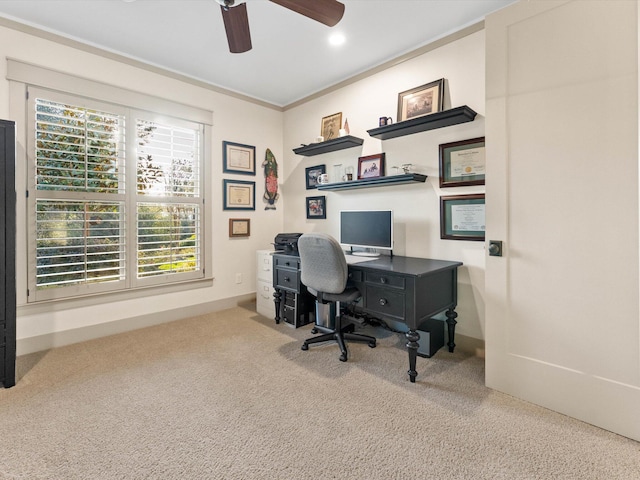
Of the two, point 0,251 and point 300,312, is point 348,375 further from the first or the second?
point 0,251

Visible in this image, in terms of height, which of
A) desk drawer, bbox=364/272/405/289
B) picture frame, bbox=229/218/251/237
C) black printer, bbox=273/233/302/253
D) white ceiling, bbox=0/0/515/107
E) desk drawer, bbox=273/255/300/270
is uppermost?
white ceiling, bbox=0/0/515/107

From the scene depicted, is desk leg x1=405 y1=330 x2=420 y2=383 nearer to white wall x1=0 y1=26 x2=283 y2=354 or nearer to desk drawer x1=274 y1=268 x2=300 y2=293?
desk drawer x1=274 y1=268 x2=300 y2=293

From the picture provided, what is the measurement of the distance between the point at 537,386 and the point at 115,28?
398cm

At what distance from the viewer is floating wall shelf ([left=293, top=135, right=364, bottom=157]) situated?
3.27 m

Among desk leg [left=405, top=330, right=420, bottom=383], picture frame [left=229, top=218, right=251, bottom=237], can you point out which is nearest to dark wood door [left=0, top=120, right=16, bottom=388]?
picture frame [left=229, top=218, right=251, bottom=237]

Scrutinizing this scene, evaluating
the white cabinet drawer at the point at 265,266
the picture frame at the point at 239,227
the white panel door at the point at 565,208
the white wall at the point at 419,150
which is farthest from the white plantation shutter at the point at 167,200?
the white panel door at the point at 565,208

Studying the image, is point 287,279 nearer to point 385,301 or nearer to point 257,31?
point 385,301

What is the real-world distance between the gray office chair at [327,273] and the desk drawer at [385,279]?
0.16m

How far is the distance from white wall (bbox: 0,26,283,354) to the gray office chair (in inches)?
61.7

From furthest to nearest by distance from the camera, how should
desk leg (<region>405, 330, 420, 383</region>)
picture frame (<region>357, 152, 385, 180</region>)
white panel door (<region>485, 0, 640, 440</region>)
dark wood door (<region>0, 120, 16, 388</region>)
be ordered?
picture frame (<region>357, 152, 385, 180</region>) < desk leg (<region>405, 330, 420, 383</region>) < dark wood door (<region>0, 120, 16, 388</region>) < white panel door (<region>485, 0, 640, 440</region>)

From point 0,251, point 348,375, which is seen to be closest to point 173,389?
point 348,375

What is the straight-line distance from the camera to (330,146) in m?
3.48

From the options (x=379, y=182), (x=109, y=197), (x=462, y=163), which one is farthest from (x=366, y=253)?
(x=109, y=197)

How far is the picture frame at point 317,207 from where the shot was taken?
3816 millimetres
